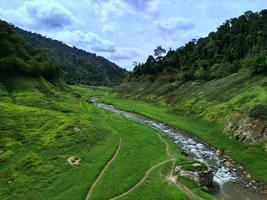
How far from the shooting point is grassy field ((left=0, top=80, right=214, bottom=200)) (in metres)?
52.2

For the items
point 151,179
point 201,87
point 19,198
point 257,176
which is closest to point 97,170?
point 151,179

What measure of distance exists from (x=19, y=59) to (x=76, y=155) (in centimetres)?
7088

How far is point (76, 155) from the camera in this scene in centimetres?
6588

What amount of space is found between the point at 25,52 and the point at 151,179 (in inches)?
3844

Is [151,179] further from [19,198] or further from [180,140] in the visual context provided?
[180,140]

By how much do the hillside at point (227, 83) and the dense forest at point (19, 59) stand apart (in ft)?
149

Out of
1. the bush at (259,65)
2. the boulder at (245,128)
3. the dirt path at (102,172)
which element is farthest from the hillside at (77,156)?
the bush at (259,65)

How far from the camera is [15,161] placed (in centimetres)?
6175

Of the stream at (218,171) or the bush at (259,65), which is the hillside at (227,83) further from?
the stream at (218,171)

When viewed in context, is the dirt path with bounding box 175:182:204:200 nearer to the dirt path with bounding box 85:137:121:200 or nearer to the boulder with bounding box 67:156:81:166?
the dirt path with bounding box 85:137:121:200

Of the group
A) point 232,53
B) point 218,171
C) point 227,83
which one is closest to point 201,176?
point 218,171

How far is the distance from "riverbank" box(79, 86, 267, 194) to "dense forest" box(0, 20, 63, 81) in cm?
3784

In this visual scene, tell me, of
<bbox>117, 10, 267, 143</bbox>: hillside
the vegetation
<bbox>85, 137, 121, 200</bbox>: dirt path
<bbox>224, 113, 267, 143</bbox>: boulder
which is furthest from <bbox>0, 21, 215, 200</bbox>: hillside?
<bbox>117, 10, 267, 143</bbox>: hillside

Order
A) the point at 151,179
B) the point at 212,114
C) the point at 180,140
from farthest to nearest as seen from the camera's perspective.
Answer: the point at 212,114 → the point at 180,140 → the point at 151,179
